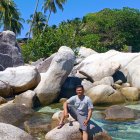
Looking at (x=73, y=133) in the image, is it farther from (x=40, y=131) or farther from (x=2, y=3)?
(x=2, y=3)

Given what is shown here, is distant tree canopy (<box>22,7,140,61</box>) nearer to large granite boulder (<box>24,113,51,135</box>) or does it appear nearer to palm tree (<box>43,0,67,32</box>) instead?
palm tree (<box>43,0,67,32</box>)

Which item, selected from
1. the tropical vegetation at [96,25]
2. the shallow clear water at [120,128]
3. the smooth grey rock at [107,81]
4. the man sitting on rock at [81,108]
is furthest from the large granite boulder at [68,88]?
the tropical vegetation at [96,25]

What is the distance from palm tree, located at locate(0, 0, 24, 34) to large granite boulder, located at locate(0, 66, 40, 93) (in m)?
27.3

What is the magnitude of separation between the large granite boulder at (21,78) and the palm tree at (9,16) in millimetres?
27257

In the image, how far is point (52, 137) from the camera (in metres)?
10.2

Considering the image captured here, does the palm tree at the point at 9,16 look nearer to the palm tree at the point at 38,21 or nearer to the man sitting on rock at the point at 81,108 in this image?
the palm tree at the point at 38,21

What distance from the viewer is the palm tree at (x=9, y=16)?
1788 inches

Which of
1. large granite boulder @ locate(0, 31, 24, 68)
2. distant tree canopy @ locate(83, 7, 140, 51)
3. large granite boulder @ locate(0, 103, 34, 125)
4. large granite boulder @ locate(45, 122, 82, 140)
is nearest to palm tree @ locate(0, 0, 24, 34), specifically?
distant tree canopy @ locate(83, 7, 140, 51)

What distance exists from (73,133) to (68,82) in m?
10.3

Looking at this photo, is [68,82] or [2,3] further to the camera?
[2,3]

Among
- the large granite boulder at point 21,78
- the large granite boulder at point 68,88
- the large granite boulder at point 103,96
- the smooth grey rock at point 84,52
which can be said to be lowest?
the large granite boulder at point 103,96

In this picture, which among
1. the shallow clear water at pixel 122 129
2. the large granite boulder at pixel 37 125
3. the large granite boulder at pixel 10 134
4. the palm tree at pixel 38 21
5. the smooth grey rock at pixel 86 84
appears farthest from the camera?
the palm tree at pixel 38 21

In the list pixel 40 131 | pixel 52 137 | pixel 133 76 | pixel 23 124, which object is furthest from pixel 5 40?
pixel 52 137

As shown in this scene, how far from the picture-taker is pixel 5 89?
60.2 feet
